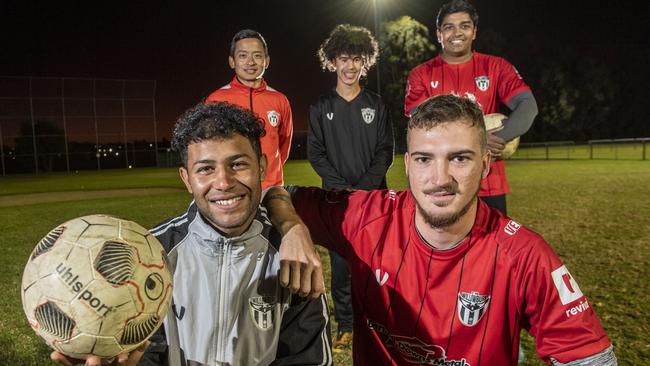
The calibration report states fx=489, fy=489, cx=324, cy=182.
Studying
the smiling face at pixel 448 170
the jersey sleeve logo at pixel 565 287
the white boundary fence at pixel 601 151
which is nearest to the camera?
the jersey sleeve logo at pixel 565 287

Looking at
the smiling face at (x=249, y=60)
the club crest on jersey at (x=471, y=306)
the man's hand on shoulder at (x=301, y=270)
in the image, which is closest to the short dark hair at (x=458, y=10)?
the smiling face at (x=249, y=60)

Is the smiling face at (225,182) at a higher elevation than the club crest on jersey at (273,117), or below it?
below

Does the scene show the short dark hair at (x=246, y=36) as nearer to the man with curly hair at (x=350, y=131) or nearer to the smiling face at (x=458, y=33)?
the man with curly hair at (x=350, y=131)

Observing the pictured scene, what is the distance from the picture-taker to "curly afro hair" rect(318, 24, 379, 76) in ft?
13.0

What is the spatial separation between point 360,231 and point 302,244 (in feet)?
1.50

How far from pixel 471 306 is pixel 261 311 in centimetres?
89

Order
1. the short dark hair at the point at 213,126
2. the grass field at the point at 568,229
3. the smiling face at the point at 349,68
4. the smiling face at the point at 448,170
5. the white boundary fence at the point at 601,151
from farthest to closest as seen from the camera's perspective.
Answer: the white boundary fence at the point at 601,151 < the smiling face at the point at 349,68 < the grass field at the point at 568,229 < the short dark hair at the point at 213,126 < the smiling face at the point at 448,170

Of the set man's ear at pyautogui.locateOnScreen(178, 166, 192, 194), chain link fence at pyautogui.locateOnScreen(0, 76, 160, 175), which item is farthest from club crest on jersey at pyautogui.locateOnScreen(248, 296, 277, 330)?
chain link fence at pyautogui.locateOnScreen(0, 76, 160, 175)

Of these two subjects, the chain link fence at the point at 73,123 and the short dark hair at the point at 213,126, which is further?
the chain link fence at the point at 73,123

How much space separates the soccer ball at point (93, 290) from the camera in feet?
5.21

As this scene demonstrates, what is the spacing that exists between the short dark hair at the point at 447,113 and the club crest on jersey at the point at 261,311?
38.8 inches

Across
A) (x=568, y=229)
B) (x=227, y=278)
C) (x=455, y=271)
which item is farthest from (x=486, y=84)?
(x=568, y=229)

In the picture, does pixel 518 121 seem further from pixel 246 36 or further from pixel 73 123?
pixel 73 123

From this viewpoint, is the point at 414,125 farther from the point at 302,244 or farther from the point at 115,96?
the point at 115,96
